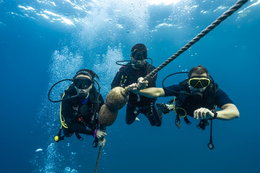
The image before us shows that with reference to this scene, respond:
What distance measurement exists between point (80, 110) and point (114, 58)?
120 feet

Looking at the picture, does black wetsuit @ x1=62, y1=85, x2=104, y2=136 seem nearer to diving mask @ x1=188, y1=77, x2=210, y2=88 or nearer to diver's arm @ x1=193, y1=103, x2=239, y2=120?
diving mask @ x1=188, y1=77, x2=210, y2=88

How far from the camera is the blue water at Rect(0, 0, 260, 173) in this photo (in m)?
24.1

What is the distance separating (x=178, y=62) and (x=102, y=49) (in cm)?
2596

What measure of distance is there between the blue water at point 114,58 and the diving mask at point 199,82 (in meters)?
18.9

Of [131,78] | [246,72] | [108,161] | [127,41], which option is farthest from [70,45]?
[246,72]

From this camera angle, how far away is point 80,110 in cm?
524

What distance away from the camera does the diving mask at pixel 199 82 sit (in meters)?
4.11

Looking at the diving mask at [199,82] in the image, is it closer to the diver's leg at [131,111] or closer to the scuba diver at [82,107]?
the scuba diver at [82,107]

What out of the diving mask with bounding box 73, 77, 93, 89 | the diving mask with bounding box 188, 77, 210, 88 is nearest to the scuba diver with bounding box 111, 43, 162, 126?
the diving mask with bounding box 73, 77, 93, 89

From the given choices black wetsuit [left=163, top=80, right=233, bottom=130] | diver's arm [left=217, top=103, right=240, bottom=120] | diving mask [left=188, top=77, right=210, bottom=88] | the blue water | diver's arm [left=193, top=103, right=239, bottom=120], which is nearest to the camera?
diver's arm [left=193, top=103, right=239, bottom=120]

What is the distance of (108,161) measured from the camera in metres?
39.8

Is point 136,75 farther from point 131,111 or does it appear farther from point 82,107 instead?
point 82,107

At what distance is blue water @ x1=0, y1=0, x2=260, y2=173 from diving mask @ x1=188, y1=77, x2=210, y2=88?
18.9 m

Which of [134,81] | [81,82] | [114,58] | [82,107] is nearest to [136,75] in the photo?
[134,81]
